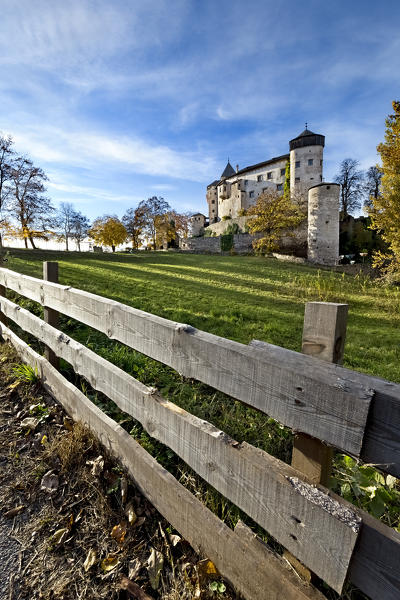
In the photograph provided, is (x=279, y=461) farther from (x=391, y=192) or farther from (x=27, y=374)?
(x=391, y=192)

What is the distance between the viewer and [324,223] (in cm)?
3397

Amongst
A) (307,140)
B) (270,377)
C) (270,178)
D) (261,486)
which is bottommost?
(261,486)

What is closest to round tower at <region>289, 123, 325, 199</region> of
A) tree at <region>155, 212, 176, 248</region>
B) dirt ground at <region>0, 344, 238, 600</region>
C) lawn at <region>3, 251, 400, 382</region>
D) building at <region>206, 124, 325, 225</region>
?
building at <region>206, 124, 325, 225</region>

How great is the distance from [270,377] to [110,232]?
4811 centimetres

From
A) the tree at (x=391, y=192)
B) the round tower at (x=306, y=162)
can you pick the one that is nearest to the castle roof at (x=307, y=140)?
the round tower at (x=306, y=162)

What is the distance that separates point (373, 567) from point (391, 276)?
668 inches

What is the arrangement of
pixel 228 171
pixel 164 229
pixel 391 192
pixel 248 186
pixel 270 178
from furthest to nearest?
pixel 228 171
pixel 248 186
pixel 270 178
pixel 164 229
pixel 391 192

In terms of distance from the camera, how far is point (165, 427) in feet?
5.91

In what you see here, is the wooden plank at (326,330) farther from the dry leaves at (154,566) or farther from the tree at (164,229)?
the tree at (164,229)

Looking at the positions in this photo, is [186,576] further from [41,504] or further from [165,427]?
[41,504]

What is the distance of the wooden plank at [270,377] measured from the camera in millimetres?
1022

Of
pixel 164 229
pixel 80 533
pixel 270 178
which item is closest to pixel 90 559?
pixel 80 533

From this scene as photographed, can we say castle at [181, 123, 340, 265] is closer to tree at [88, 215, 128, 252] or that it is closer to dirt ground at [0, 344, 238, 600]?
tree at [88, 215, 128, 252]

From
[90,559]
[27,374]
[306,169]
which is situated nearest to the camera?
[90,559]
